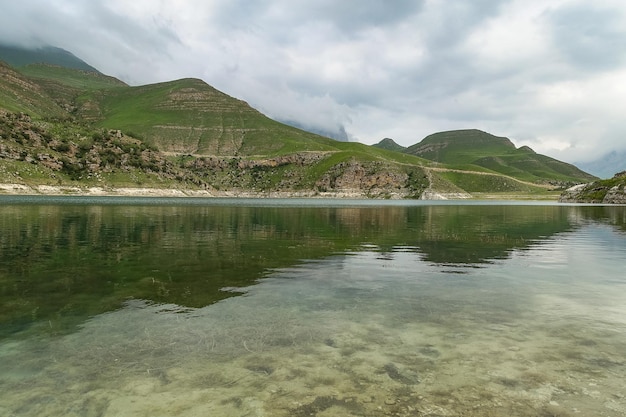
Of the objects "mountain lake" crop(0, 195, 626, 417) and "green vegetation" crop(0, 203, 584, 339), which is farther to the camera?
"green vegetation" crop(0, 203, 584, 339)

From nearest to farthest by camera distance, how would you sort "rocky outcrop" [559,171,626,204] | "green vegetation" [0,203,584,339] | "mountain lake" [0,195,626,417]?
"mountain lake" [0,195,626,417]
"green vegetation" [0,203,584,339]
"rocky outcrop" [559,171,626,204]

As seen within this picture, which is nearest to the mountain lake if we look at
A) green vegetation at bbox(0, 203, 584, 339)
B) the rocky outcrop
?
green vegetation at bbox(0, 203, 584, 339)

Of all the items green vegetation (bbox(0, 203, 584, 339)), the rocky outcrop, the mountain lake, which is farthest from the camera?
the rocky outcrop

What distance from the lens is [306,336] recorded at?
14.0m

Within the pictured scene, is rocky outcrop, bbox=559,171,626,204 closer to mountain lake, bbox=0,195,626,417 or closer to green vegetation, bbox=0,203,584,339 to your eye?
green vegetation, bbox=0,203,584,339

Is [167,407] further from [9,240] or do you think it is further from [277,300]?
[9,240]

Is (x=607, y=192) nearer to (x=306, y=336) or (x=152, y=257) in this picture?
(x=152, y=257)

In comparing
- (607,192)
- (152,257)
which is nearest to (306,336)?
(152,257)

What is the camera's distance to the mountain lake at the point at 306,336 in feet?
31.2

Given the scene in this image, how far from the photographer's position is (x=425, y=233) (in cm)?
5300

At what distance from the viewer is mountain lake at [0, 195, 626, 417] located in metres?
9.52

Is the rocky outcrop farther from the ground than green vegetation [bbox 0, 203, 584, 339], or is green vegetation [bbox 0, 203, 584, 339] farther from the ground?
the rocky outcrop

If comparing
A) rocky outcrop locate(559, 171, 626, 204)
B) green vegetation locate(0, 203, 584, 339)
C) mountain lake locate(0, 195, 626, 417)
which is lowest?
mountain lake locate(0, 195, 626, 417)

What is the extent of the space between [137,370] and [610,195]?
209 m
